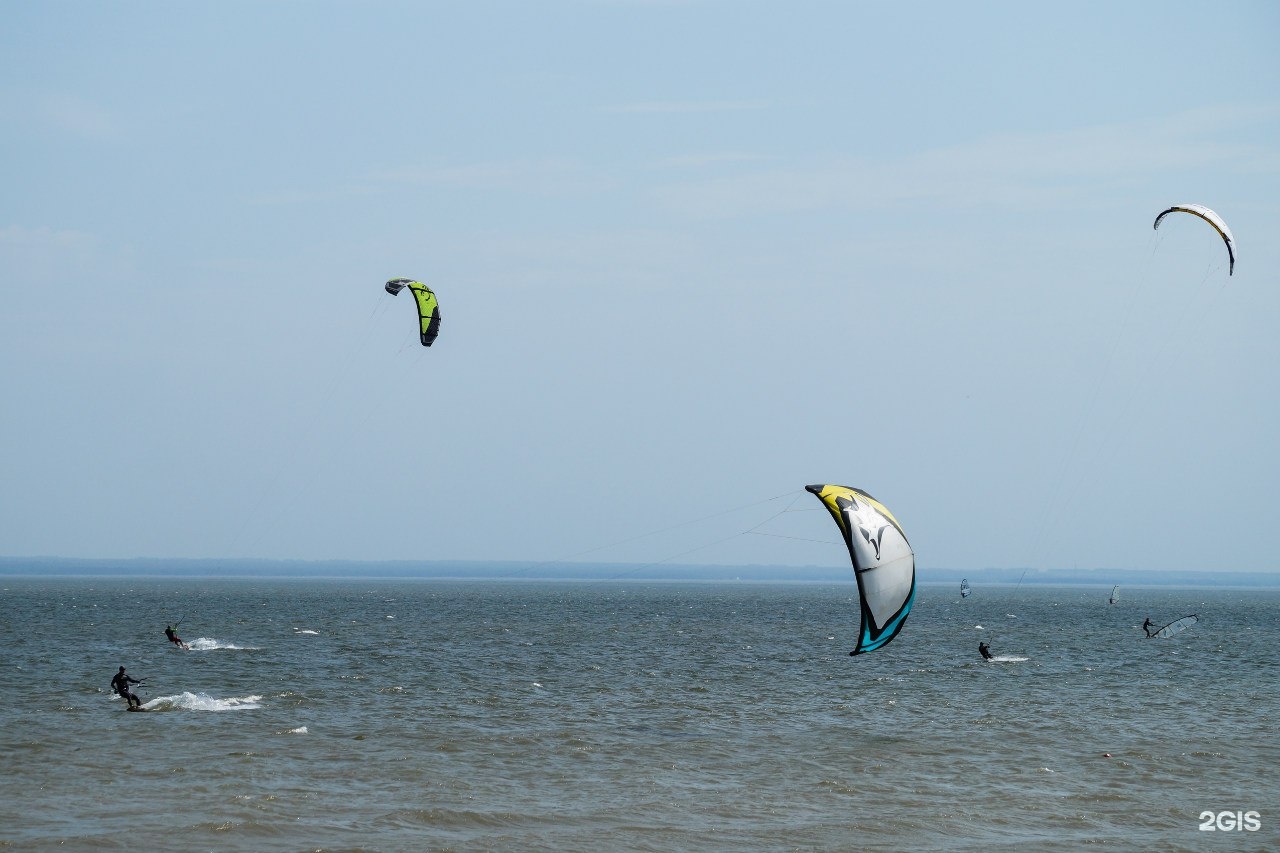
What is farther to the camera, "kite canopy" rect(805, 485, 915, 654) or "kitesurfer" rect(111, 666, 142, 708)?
"kitesurfer" rect(111, 666, 142, 708)

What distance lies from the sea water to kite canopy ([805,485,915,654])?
263 centimetres

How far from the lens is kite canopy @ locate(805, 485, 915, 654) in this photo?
22.9m

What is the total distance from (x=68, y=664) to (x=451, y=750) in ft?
73.4

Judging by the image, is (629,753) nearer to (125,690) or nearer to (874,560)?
(874,560)

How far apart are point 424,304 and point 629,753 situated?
12813 mm

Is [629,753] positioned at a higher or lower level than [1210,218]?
lower

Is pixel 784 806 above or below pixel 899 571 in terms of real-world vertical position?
below

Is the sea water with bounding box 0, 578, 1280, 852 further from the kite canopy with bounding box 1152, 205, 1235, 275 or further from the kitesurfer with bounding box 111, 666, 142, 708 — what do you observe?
the kite canopy with bounding box 1152, 205, 1235, 275

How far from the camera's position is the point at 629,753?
23547 millimetres

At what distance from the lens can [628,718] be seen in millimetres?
28219

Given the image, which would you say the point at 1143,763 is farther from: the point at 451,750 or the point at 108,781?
the point at 108,781

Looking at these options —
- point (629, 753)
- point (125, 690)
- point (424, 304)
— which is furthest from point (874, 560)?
point (125, 690)

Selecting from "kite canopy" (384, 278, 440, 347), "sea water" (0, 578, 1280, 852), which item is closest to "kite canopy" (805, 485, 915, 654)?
"sea water" (0, 578, 1280, 852)

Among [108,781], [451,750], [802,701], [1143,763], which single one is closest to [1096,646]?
[802,701]
